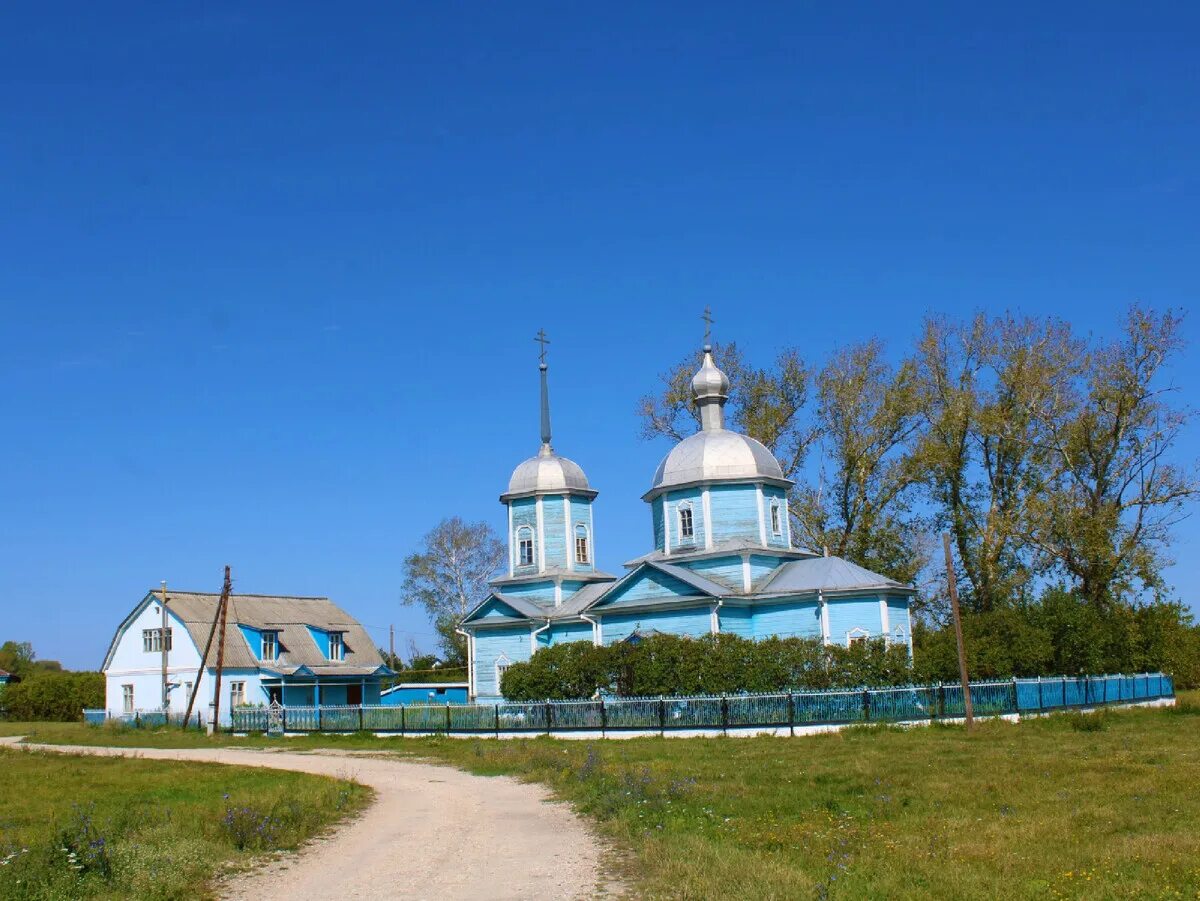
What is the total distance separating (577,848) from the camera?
1106cm

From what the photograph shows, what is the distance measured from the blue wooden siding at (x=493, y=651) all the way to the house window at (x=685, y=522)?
232 inches

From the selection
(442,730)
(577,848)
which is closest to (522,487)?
(442,730)

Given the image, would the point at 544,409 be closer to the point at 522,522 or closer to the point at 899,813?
the point at 522,522

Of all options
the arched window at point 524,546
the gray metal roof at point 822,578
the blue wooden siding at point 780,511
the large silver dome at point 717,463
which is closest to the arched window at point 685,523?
the large silver dome at point 717,463

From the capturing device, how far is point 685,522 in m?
34.8

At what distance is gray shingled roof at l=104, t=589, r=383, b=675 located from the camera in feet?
139

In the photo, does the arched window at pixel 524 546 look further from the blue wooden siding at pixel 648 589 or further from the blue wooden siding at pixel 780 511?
the blue wooden siding at pixel 780 511

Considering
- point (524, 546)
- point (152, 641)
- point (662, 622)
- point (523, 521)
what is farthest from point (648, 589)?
point (152, 641)

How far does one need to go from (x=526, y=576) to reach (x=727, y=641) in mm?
11762

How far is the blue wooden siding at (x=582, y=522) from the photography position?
38.8m

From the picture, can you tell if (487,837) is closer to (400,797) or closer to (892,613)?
(400,797)

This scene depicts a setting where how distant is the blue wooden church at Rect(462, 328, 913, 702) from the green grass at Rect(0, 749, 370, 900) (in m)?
14.2

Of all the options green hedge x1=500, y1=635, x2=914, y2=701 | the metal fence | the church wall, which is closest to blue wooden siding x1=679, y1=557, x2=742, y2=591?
green hedge x1=500, y1=635, x2=914, y2=701

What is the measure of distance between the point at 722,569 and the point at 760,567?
110 cm
